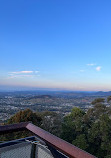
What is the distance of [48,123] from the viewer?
37.4 feet

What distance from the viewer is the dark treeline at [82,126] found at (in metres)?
9.84

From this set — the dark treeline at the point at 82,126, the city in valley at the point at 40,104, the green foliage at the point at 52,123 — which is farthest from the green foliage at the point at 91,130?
the city in valley at the point at 40,104

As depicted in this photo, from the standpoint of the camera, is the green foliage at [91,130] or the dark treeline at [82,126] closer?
the dark treeline at [82,126]

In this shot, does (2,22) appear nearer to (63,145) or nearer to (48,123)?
(48,123)

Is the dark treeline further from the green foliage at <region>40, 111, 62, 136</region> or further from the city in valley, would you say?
the city in valley

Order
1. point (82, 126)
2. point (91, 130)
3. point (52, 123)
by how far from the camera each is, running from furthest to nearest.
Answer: point (52, 123) → point (82, 126) → point (91, 130)

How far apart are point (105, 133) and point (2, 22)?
10763mm

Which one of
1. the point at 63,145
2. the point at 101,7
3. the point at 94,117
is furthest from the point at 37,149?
the point at 94,117

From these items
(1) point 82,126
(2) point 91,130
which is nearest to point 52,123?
(1) point 82,126

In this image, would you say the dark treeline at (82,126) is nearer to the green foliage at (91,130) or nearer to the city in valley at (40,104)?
the green foliage at (91,130)

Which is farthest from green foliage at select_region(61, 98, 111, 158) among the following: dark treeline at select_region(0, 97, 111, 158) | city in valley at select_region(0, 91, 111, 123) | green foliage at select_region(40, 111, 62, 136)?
city in valley at select_region(0, 91, 111, 123)

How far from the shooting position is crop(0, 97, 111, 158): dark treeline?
9844 millimetres

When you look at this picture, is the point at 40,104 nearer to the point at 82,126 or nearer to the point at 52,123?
the point at 52,123

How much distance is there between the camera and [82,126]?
11547mm
